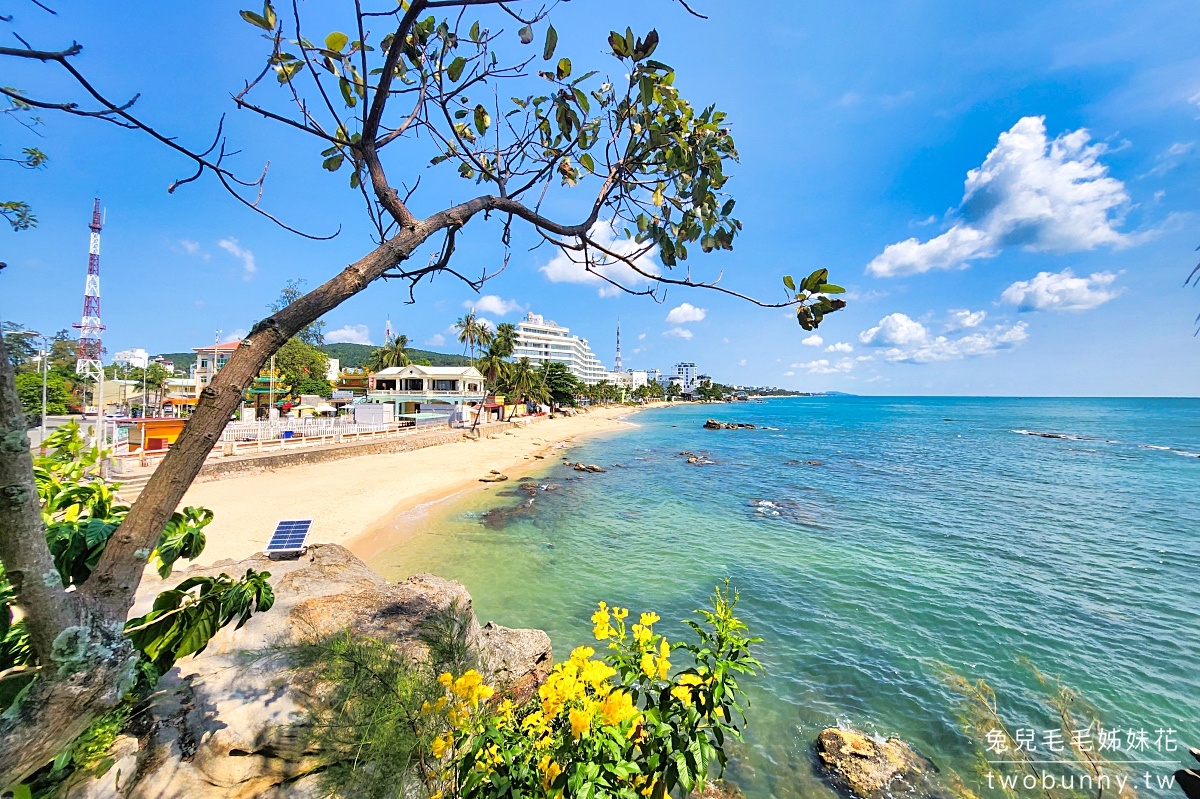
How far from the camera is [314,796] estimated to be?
255 centimetres

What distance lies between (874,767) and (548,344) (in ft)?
338

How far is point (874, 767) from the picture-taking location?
512cm

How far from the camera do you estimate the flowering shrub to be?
1808 millimetres

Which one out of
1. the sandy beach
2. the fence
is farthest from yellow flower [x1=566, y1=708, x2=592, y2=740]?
the fence

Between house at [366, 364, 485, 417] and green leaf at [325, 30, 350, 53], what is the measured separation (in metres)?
37.7

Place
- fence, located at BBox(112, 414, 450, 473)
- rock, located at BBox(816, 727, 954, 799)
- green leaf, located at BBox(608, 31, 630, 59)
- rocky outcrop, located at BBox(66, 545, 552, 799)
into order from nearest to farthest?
green leaf, located at BBox(608, 31, 630, 59) → rocky outcrop, located at BBox(66, 545, 552, 799) → rock, located at BBox(816, 727, 954, 799) → fence, located at BBox(112, 414, 450, 473)

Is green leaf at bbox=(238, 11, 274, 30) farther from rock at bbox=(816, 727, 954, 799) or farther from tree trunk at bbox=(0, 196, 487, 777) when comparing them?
rock at bbox=(816, 727, 954, 799)

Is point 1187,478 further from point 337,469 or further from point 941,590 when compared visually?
point 337,469

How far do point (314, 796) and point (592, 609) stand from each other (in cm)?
660

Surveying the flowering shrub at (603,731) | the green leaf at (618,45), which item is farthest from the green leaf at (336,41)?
the flowering shrub at (603,731)

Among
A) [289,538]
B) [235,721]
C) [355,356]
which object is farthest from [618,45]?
[355,356]

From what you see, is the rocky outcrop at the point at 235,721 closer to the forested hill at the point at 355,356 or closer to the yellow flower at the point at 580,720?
the yellow flower at the point at 580,720

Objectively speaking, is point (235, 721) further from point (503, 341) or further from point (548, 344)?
point (548, 344)

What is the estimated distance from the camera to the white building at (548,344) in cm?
10088
